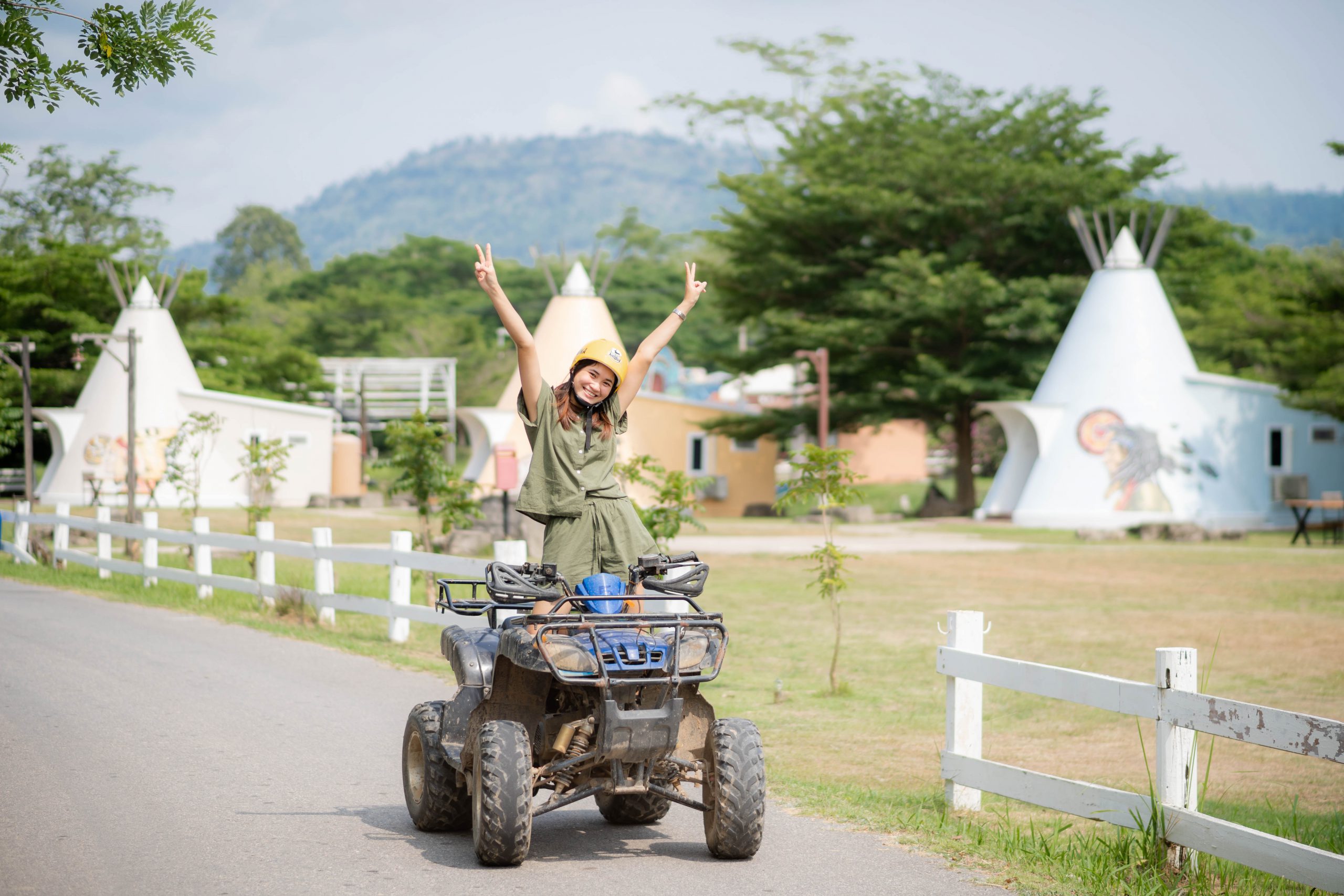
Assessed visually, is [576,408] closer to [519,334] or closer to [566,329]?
[519,334]

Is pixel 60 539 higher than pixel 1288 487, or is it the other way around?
pixel 1288 487

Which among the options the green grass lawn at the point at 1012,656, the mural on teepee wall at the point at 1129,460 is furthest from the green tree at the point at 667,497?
the mural on teepee wall at the point at 1129,460

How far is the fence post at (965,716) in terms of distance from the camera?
608 centimetres

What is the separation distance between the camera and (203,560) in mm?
14742

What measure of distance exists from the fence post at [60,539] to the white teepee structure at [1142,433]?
2145 cm

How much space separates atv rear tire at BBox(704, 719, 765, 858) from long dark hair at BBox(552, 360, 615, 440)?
1298 mm

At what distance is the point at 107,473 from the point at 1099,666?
3010 centimetres

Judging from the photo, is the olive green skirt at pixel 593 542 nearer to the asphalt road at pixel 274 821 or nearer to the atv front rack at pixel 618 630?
the atv front rack at pixel 618 630

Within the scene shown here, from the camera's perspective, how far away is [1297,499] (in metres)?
32.2

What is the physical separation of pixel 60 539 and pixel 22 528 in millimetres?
1574

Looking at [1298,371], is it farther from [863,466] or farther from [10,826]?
[10,826]

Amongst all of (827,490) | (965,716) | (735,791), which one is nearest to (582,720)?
(735,791)

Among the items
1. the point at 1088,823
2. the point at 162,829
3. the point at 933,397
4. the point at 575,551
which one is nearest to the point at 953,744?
the point at 1088,823

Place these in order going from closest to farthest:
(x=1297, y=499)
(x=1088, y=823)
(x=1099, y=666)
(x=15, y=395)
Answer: (x=1088, y=823) → (x=1099, y=666) → (x=1297, y=499) → (x=15, y=395)
